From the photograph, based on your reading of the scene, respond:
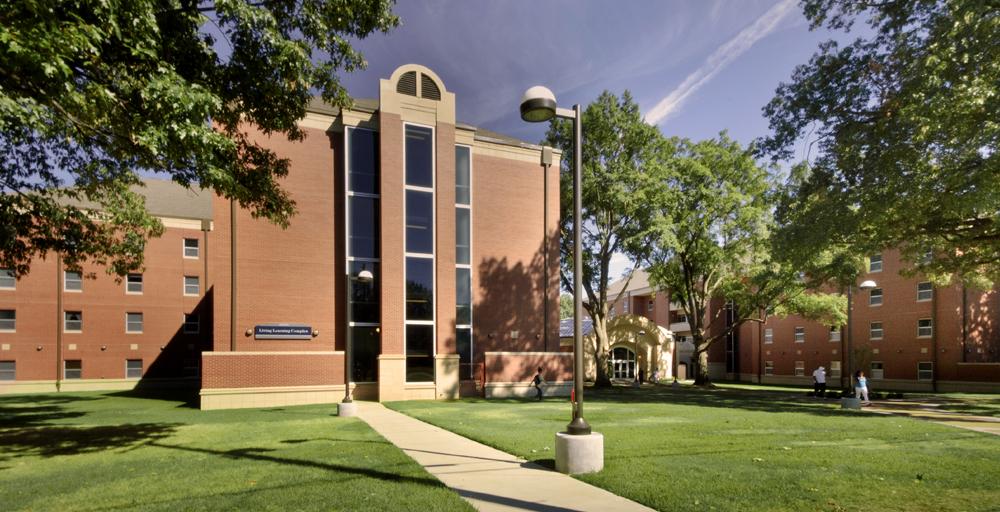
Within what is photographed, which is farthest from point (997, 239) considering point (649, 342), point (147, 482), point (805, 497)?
point (649, 342)

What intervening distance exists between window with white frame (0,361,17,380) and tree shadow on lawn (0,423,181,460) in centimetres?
2451

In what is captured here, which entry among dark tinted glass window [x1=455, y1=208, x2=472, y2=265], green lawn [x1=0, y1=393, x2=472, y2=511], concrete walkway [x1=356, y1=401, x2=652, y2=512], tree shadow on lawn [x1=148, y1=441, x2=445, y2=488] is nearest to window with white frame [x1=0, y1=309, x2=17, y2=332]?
green lawn [x1=0, y1=393, x2=472, y2=511]

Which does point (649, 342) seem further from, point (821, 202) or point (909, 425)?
point (909, 425)

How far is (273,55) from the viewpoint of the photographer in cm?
1028

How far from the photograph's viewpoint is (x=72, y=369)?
112 ft

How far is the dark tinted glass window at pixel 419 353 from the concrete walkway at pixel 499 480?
12.8 meters

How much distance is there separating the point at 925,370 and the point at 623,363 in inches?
864

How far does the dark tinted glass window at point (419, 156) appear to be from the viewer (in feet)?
84.8

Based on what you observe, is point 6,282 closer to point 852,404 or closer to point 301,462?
point 301,462

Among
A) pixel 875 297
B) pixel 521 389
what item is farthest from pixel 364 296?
pixel 875 297

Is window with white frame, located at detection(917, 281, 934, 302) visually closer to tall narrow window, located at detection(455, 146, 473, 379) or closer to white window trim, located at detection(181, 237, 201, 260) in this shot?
tall narrow window, located at detection(455, 146, 473, 379)

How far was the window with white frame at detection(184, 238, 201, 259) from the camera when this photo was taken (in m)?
37.5

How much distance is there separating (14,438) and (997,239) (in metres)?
30.4

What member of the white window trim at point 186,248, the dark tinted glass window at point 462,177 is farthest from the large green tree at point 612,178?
the white window trim at point 186,248
